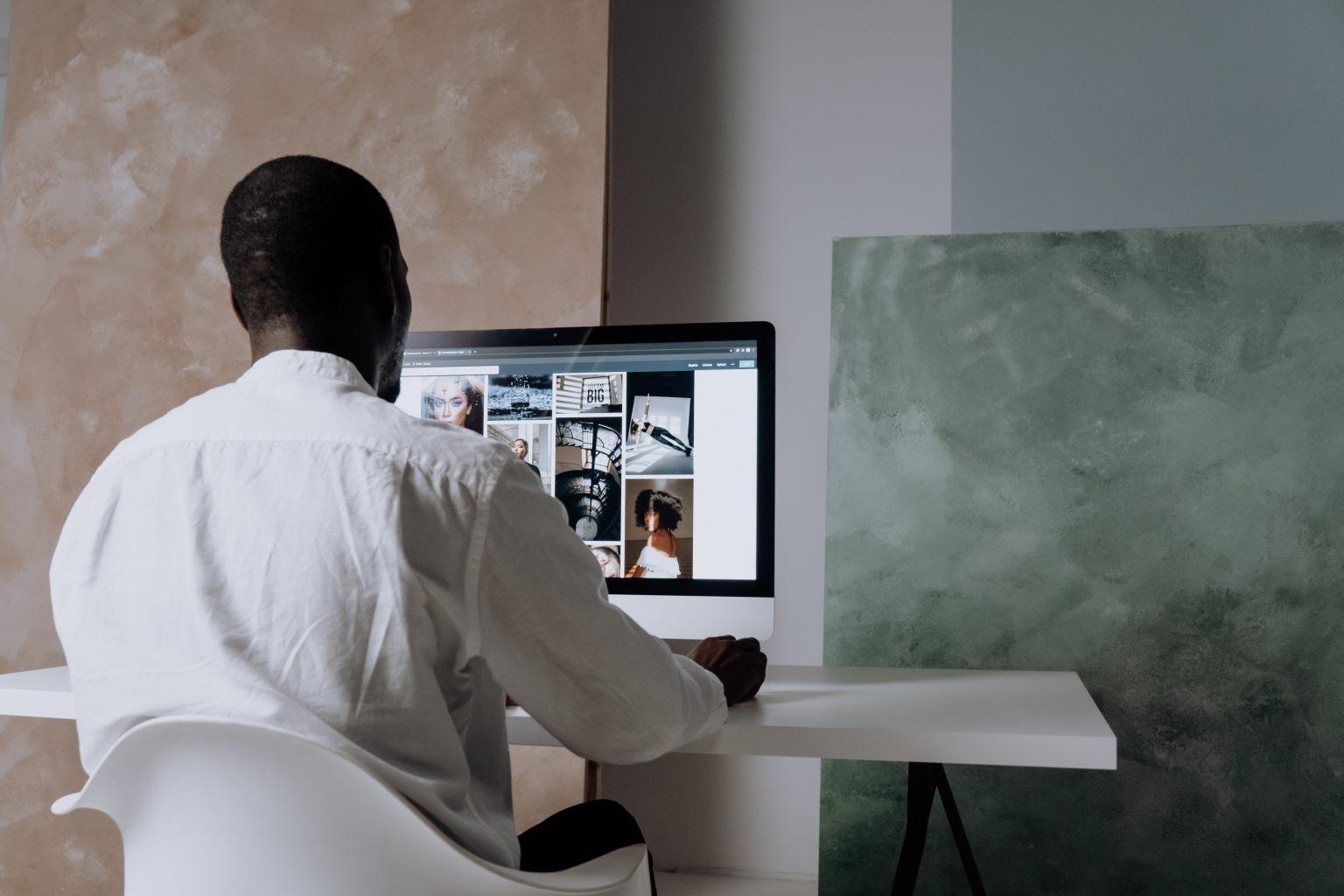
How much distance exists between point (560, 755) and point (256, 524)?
5.75 ft

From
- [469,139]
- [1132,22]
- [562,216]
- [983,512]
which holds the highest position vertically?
[1132,22]

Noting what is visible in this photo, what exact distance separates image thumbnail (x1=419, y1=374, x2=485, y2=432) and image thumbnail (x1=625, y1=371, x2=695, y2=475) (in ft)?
0.82

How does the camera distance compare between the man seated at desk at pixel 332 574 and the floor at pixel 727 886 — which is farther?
the floor at pixel 727 886

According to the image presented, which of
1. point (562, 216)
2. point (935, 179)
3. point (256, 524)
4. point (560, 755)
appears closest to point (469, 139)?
point (562, 216)

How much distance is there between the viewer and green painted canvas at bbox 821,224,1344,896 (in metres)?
2.20

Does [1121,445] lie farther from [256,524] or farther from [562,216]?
[256,524]

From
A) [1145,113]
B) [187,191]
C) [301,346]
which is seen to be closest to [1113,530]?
[1145,113]

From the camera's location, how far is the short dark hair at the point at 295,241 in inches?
39.8

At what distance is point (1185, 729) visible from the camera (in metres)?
2.25

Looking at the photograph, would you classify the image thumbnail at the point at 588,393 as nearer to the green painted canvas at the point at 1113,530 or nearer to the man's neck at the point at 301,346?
the man's neck at the point at 301,346

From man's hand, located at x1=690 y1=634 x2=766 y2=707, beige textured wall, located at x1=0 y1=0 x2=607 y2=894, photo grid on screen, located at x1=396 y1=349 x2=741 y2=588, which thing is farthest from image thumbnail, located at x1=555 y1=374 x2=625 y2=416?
beige textured wall, located at x1=0 y1=0 x2=607 y2=894

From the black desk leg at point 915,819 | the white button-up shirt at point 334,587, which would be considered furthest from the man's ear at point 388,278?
the black desk leg at point 915,819

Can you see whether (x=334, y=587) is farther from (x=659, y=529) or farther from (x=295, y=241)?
(x=659, y=529)

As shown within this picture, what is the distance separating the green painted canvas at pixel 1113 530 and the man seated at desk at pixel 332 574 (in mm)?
1480
